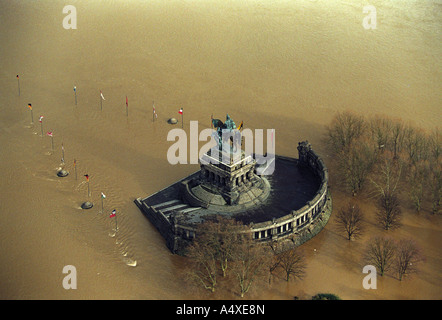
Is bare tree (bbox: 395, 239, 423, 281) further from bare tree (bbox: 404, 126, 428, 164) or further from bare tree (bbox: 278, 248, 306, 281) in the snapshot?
bare tree (bbox: 404, 126, 428, 164)

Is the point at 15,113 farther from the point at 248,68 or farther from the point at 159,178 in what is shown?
the point at 248,68

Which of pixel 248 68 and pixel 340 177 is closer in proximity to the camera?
pixel 340 177

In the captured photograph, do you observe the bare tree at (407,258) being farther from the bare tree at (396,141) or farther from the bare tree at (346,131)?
the bare tree at (346,131)

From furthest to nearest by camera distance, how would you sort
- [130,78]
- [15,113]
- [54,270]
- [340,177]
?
[130,78] < [15,113] < [340,177] < [54,270]

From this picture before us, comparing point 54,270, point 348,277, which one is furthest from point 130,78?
point 348,277

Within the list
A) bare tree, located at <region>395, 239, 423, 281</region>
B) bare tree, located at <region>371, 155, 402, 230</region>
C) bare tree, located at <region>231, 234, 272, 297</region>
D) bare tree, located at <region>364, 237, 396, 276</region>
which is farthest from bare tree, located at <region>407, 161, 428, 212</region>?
bare tree, located at <region>231, 234, 272, 297</region>

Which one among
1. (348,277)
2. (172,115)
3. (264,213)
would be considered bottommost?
(348,277)
